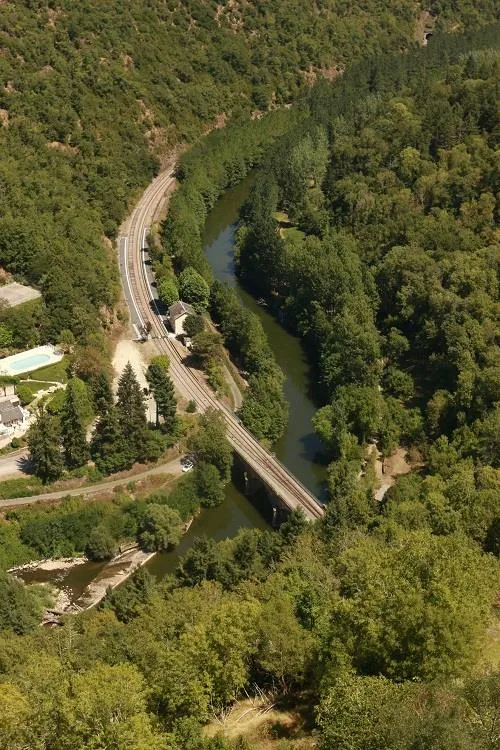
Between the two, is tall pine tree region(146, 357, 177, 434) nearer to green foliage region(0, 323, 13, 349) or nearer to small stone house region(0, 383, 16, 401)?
small stone house region(0, 383, 16, 401)

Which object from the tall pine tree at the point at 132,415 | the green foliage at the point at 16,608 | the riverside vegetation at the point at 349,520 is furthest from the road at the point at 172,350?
the green foliage at the point at 16,608

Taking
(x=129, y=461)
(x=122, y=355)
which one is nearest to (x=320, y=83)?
(x=122, y=355)

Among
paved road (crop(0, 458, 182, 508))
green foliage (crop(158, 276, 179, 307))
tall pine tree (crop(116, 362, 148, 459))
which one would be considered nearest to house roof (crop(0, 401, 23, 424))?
paved road (crop(0, 458, 182, 508))

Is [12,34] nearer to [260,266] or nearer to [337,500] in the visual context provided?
[260,266]

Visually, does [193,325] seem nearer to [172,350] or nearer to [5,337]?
[172,350]

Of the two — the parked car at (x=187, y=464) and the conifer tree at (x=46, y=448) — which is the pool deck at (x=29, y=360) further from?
the parked car at (x=187, y=464)

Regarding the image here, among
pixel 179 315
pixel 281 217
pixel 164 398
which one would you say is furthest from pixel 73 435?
pixel 281 217
